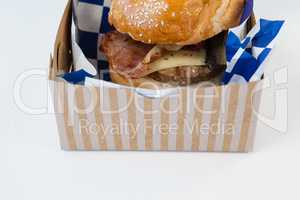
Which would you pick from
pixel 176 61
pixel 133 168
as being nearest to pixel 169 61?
pixel 176 61

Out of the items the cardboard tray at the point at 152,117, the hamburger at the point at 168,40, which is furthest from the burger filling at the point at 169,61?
the cardboard tray at the point at 152,117

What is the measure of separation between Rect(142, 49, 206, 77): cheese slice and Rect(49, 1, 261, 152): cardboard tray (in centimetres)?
14

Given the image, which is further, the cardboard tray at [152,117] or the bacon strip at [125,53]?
the bacon strip at [125,53]

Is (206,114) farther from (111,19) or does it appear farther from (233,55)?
(111,19)

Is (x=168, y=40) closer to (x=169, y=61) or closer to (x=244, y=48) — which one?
(x=169, y=61)

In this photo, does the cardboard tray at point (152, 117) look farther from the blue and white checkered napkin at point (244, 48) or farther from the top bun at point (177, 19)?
the top bun at point (177, 19)

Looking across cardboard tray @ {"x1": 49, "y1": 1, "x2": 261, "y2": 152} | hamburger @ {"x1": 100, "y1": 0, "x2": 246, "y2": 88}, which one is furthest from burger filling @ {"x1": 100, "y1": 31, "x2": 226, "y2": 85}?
cardboard tray @ {"x1": 49, "y1": 1, "x2": 261, "y2": 152}

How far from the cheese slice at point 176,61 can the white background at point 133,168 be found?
0.72ft

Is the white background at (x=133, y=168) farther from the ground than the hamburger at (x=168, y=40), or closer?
closer

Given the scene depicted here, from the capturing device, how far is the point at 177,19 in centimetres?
163

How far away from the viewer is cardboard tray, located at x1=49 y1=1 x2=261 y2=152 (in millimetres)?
1598

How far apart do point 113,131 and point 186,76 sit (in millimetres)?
227

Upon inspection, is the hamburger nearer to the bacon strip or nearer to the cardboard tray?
the bacon strip

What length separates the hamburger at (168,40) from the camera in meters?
1.64
